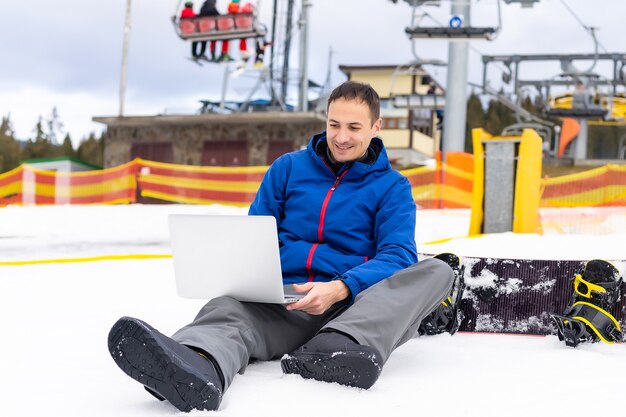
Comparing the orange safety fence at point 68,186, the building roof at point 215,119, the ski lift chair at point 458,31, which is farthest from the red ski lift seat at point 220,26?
the ski lift chair at point 458,31

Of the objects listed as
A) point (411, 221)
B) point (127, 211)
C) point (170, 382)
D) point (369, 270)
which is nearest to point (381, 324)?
point (369, 270)

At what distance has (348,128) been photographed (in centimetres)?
338

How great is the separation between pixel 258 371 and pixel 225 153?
96.5ft

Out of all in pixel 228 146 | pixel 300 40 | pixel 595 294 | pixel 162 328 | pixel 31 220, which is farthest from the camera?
pixel 228 146

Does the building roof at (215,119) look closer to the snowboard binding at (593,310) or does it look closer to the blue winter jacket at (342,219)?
the snowboard binding at (593,310)

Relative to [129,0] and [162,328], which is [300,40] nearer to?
[129,0]

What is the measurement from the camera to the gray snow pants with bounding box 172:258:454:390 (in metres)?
2.87

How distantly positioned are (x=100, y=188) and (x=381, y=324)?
777 inches

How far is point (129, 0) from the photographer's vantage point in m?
32.9

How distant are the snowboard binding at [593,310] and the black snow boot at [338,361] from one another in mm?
1313

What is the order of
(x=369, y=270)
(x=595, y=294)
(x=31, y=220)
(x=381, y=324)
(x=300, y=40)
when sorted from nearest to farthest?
Answer: (x=381, y=324) → (x=369, y=270) → (x=595, y=294) → (x=31, y=220) → (x=300, y=40)

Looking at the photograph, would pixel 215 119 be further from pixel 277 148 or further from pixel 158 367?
pixel 158 367

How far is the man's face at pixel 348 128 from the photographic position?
3.36 meters

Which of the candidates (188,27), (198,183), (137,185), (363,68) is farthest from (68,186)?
(363,68)
